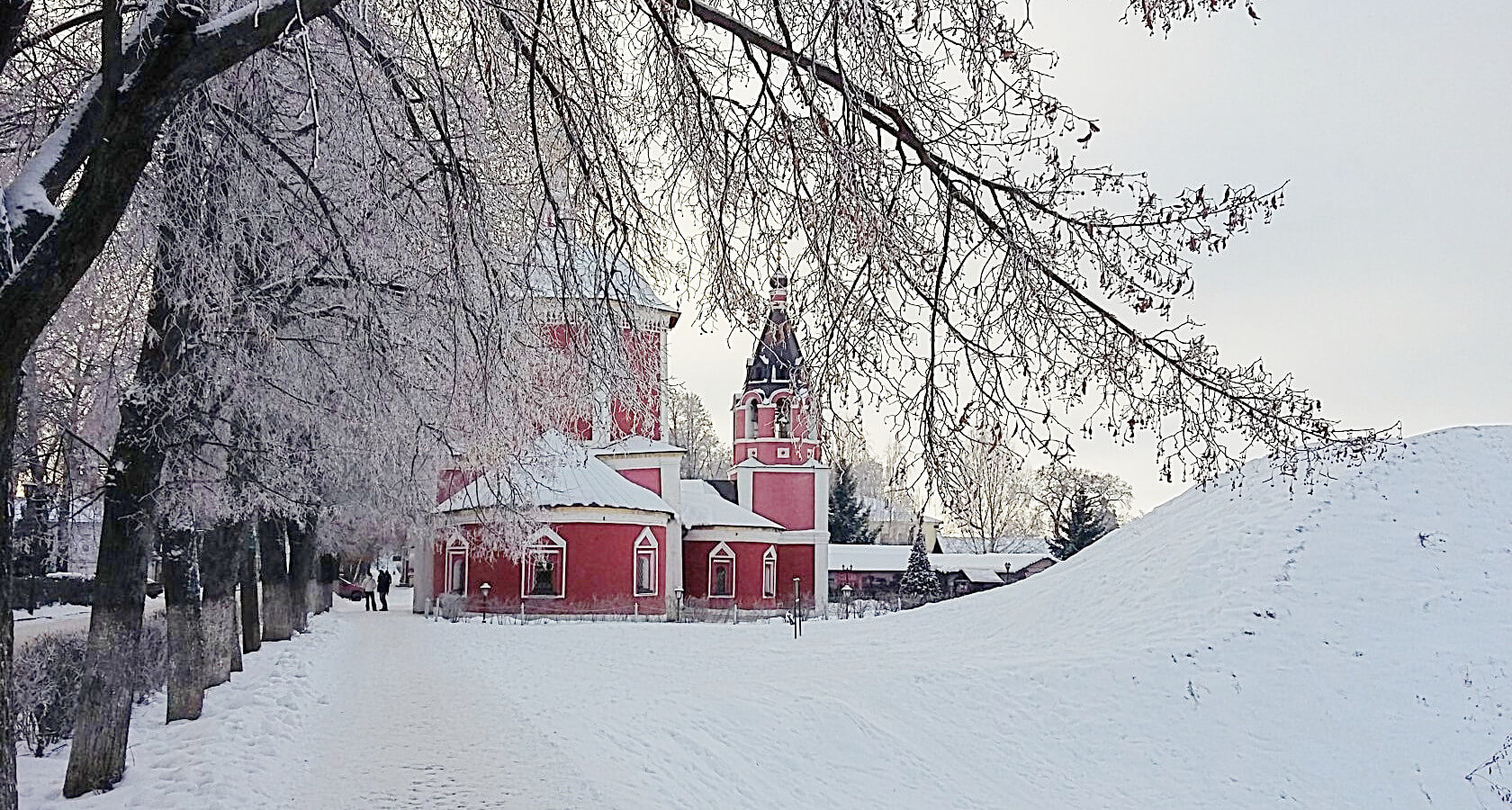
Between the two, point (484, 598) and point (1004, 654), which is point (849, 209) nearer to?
point (1004, 654)

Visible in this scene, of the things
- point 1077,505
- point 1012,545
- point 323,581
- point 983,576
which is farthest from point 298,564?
point 1012,545

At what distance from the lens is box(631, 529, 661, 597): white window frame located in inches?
1500

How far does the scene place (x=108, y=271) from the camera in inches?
395

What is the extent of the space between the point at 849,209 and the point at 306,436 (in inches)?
362

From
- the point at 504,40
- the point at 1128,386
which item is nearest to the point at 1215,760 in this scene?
the point at 1128,386

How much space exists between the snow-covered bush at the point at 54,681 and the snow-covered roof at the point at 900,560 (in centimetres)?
5271

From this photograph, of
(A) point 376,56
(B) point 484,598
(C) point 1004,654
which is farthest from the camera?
(B) point 484,598

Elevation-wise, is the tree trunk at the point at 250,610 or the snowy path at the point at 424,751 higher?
the tree trunk at the point at 250,610

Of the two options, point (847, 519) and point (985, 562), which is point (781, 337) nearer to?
point (847, 519)

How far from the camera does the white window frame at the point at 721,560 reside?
4366 centimetres

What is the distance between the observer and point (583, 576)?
37.3m

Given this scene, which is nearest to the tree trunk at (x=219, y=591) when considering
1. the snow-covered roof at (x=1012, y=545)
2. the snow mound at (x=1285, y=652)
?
the snow mound at (x=1285, y=652)

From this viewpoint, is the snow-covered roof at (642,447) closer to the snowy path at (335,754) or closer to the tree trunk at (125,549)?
the snowy path at (335,754)

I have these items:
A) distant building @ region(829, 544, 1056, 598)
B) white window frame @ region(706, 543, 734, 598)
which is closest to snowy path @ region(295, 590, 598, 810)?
white window frame @ region(706, 543, 734, 598)
